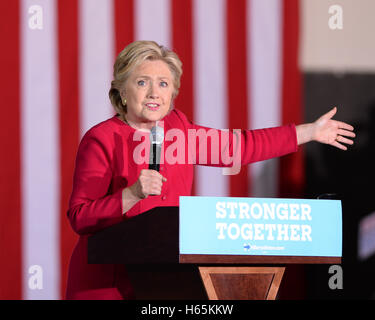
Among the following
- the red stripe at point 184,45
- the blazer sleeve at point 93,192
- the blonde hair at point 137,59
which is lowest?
the blazer sleeve at point 93,192

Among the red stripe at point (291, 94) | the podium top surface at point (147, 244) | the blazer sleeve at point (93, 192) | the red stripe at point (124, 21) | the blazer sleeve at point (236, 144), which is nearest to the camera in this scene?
the podium top surface at point (147, 244)

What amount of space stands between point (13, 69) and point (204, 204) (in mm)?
1631

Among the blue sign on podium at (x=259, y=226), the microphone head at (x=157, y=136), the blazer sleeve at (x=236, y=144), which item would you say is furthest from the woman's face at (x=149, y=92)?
the blue sign on podium at (x=259, y=226)

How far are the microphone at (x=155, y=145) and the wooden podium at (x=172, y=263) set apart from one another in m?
0.13

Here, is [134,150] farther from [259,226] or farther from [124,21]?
[124,21]

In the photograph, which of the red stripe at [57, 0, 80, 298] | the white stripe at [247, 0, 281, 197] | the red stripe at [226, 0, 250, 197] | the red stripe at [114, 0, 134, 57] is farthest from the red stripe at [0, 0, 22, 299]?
the white stripe at [247, 0, 281, 197]

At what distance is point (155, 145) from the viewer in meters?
1.52

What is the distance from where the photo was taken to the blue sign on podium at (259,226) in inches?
57.1

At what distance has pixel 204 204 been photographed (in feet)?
4.81

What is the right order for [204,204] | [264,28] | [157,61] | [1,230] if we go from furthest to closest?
1. [264,28]
2. [1,230]
3. [157,61]
4. [204,204]

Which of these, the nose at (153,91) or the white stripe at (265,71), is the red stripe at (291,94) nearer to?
the white stripe at (265,71)

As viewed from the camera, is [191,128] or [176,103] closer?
[191,128]
